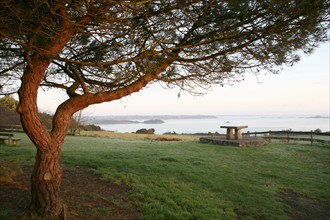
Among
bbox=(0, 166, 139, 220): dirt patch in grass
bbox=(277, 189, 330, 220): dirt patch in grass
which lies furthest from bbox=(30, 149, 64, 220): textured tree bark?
bbox=(277, 189, 330, 220): dirt patch in grass

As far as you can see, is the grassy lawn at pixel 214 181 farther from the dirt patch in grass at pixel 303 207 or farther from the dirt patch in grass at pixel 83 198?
the dirt patch in grass at pixel 83 198

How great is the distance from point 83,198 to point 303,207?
4486mm

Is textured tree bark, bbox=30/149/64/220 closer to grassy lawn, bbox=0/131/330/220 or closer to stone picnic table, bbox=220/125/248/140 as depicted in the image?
grassy lawn, bbox=0/131/330/220

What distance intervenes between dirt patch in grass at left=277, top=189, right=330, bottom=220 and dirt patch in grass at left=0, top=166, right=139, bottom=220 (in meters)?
3.22

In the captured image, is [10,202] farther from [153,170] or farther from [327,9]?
[327,9]

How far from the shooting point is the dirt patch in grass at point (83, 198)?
14.5 ft

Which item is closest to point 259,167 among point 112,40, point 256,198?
point 256,198

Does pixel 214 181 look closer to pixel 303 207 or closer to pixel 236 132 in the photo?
pixel 303 207

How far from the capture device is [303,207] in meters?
5.89

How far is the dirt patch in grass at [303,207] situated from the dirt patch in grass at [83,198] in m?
3.22

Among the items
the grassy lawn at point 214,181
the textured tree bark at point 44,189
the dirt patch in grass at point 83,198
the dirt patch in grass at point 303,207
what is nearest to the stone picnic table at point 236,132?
the grassy lawn at point 214,181

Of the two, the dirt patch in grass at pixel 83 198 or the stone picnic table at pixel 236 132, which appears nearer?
the dirt patch in grass at pixel 83 198

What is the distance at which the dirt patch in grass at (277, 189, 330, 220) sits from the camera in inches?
215

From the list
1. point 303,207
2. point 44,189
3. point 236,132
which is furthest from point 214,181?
point 236,132
